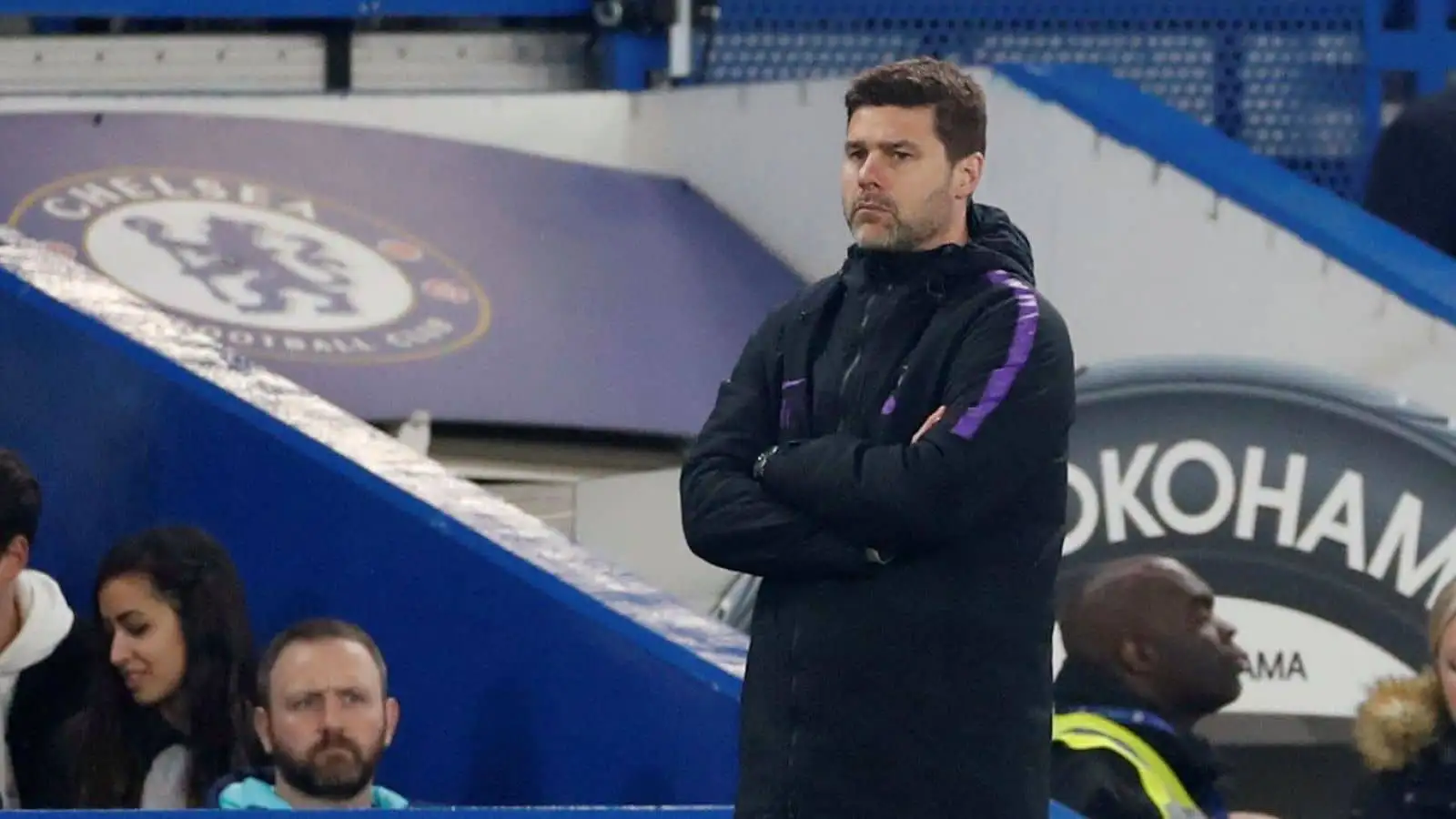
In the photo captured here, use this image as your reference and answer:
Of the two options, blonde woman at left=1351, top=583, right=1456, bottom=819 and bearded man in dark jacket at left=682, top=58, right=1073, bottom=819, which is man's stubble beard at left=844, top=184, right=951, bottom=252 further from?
blonde woman at left=1351, top=583, right=1456, bottom=819

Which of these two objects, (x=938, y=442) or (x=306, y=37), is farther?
(x=306, y=37)

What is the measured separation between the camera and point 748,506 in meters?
2.62

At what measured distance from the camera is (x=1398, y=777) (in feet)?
Answer: 12.9

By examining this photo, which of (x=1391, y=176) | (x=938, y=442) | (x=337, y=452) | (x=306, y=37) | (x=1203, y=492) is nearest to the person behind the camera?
(x=938, y=442)

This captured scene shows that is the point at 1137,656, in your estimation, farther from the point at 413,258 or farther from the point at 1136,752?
the point at 413,258

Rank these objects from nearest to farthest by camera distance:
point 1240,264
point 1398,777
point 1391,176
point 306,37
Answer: point 1398,777 → point 1240,264 → point 1391,176 → point 306,37

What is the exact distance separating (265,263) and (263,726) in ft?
7.79

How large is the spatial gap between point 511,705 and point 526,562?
235mm

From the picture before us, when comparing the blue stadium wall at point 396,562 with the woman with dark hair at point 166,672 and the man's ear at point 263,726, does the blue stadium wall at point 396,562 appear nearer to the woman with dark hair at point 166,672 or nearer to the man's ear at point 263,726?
the woman with dark hair at point 166,672

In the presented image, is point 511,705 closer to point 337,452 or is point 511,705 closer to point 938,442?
point 337,452

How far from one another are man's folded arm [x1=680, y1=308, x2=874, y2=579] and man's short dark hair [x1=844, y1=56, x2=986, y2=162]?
0.88ft

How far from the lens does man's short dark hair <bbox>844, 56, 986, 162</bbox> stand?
2.58m

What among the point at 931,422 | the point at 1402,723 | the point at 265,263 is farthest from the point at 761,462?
the point at 265,263

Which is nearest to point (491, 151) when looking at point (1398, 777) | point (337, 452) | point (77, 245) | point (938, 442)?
point (77, 245)
